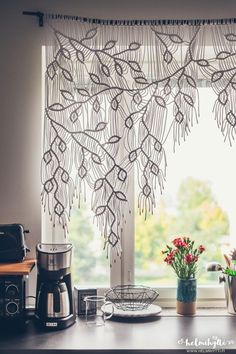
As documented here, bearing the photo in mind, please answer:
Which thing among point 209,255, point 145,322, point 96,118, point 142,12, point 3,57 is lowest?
point 145,322

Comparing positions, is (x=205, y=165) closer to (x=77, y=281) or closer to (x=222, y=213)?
(x=222, y=213)

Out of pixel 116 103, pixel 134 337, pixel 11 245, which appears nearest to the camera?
pixel 134 337

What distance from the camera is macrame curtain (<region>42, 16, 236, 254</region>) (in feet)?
8.14

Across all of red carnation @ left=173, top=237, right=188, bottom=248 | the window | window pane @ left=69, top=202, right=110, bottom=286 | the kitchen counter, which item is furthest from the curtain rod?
the kitchen counter

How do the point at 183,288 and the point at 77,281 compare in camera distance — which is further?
the point at 77,281

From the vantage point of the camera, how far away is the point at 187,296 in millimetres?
2490

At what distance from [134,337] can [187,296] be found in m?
0.46

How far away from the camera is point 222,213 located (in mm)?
2748

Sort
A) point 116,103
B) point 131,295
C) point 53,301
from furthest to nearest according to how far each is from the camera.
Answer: point 131,295, point 116,103, point 53,301

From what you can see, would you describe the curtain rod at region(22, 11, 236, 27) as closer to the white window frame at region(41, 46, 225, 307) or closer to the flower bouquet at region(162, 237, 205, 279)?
the white window frame at region(41, 46, 225, 307)

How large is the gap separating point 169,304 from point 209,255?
1.17 ft

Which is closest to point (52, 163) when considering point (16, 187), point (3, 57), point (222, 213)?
point (16, 187)

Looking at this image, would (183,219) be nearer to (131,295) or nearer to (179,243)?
(179,243)

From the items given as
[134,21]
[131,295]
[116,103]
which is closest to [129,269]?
[131,295]
